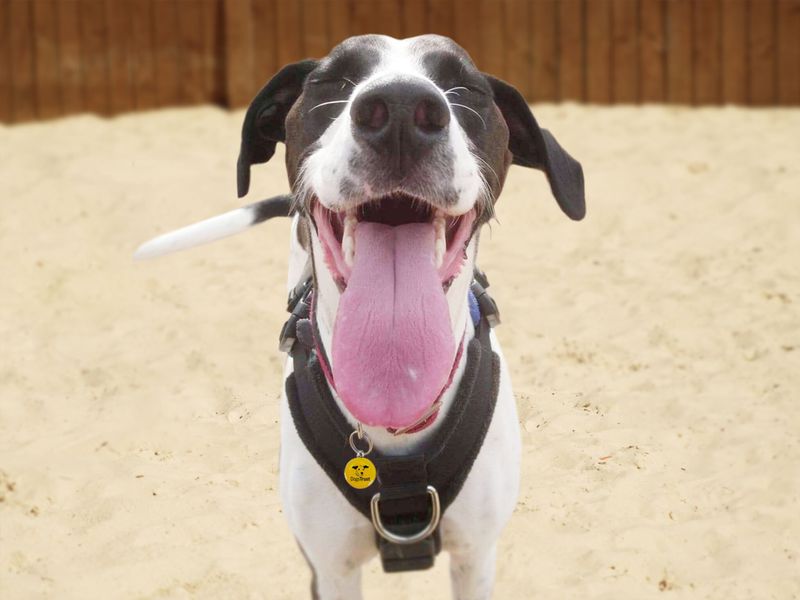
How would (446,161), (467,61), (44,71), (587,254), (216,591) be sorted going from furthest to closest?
(44,71)
(587,254)
(216,591)
(467,61)
(446,161)

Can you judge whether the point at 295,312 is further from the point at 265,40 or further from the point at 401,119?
the point at 265,40

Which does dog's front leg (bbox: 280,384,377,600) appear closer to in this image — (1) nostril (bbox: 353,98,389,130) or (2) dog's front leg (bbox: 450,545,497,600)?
(2) dog's front leg (bbox: 450,545,497,600)

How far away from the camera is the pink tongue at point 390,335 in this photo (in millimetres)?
2475

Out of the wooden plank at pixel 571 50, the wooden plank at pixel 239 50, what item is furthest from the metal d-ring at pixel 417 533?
the wooden plank at pixel 571 50

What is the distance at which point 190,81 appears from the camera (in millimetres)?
8984

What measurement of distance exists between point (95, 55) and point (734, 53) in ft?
16.4

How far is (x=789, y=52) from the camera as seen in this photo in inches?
352

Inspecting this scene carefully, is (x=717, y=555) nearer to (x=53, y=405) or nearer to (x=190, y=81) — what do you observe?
(x=53, y=405)

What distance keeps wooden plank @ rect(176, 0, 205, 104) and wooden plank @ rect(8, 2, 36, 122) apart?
3.69ft

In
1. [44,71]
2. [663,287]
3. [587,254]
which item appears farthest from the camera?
[44,71]

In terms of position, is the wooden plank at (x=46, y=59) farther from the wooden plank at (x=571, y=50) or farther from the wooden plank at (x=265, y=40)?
the wooden plank at (x=571, y=50)

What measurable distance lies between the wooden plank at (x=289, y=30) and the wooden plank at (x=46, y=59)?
5.57 ft

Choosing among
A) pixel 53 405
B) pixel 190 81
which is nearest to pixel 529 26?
pixel 190 81

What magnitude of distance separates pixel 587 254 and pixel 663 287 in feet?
1.95
